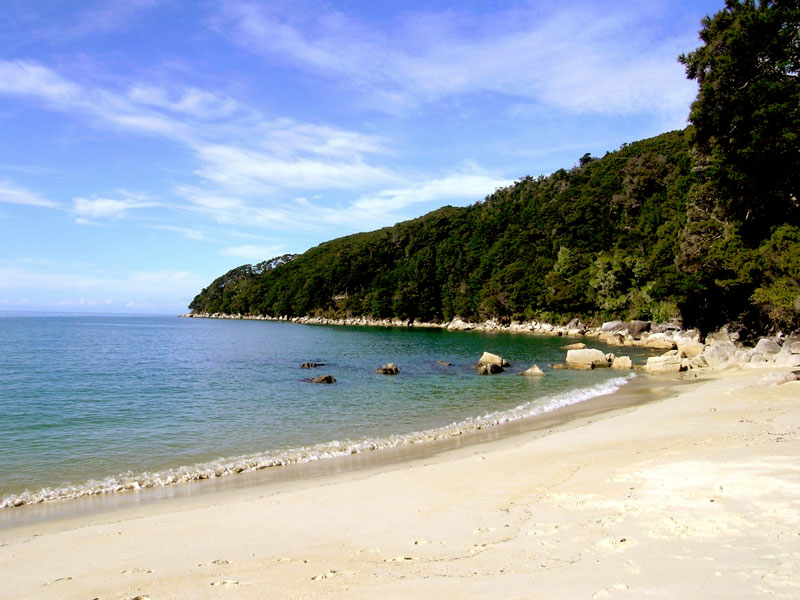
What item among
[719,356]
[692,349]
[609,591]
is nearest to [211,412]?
[609,591]

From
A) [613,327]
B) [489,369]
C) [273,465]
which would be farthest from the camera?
[613,327]

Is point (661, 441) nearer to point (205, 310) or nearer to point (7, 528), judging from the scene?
point (7, 528)

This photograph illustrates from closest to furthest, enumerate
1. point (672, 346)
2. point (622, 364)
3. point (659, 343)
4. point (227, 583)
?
point (227, 583)
point (622, 364)
point (672, 346)
point (659, 343)

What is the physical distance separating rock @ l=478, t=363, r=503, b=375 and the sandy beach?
1861 cm

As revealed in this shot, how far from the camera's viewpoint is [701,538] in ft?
17.5

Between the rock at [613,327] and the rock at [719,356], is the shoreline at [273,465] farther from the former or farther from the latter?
the rock at [613,327]

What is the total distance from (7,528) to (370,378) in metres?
20.4

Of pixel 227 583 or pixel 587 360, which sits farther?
pixel 587 360

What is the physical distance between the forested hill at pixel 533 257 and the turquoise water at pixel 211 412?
24.3m

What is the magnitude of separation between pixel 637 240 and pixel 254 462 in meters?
73.4

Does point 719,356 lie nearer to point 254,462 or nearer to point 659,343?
point 659,343

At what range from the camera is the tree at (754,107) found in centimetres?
2573

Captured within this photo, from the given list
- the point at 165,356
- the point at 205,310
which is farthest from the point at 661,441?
the point at 205,310

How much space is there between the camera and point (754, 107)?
2652 centimetres
